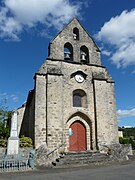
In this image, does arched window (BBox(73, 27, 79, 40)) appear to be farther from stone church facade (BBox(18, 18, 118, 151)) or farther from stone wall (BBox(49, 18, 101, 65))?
stone wall (BBox(49, 18, 101, 65))

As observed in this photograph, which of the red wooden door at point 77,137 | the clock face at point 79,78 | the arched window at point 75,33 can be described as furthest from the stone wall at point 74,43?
the red wooden door at point 77,137

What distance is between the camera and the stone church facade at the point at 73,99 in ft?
52.8

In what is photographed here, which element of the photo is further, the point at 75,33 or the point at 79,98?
the point at 75,33

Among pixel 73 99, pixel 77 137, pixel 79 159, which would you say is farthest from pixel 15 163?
pixel 73 99

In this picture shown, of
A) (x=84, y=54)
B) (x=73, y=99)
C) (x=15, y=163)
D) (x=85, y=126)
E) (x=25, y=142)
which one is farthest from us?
(x=84, y=54)

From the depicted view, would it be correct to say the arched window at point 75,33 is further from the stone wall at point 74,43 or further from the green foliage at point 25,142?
the green foliage at point 25,142

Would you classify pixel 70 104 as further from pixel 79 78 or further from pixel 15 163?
pixel 15 163

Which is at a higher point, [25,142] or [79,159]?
[25,142]

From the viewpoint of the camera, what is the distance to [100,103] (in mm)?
18062

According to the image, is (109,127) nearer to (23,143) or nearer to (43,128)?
(43,128)

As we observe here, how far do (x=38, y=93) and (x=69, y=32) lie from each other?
726 cm

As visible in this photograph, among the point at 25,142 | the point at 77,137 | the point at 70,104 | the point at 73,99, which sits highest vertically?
the point at 73,99

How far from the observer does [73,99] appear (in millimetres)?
18219

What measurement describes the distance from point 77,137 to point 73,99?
339 centimetres
